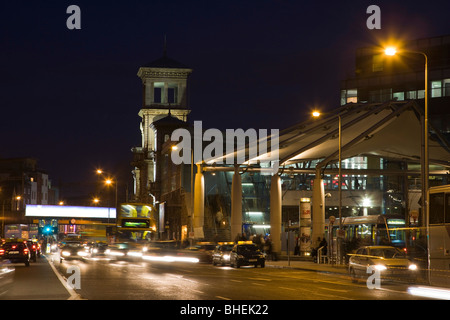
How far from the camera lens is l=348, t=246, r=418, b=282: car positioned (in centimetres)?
2930

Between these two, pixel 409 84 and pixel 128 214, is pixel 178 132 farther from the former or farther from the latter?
pixel 128 214

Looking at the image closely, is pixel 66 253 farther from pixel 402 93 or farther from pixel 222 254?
pixel 402 93

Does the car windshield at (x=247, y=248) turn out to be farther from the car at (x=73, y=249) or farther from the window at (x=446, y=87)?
the window at (x=446, y=87)

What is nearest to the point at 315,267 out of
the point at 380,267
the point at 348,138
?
the point at 380,267

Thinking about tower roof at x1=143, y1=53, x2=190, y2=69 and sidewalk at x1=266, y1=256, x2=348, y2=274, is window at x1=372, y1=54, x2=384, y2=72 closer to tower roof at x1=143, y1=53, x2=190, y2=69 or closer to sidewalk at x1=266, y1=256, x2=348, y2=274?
tower roof at x1=143, y1=53, x2=190, y2=69

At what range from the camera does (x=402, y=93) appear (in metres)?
91.6

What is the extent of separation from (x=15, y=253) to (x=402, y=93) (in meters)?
61.0

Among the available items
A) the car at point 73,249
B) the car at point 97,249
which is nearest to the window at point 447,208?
the car at point 73,249

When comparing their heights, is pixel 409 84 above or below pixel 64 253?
above

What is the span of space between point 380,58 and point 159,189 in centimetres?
3731

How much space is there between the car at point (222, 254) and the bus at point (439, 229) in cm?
1838
